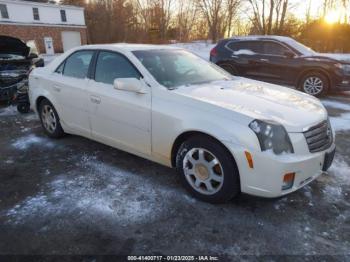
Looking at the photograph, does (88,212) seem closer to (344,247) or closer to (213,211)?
(213,211)

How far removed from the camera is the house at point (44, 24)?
96.5ft

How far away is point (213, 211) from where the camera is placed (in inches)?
116

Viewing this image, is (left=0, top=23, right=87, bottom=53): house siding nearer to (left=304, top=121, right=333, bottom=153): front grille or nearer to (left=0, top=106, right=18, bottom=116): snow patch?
(left=0, top=106, right=18, bottom=116): snow patch

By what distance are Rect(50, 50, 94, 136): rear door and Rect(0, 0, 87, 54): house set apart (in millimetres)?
29900

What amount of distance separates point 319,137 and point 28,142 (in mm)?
4443

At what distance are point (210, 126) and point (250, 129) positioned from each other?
1.27 ft

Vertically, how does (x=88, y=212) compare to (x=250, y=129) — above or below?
below

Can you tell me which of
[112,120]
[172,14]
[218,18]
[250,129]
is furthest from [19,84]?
[172,14]

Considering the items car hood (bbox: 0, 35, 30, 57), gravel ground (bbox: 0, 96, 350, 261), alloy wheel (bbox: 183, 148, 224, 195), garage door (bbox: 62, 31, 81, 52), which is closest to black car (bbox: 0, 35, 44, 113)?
car hood (bbox: 0, 35, 30, 57)

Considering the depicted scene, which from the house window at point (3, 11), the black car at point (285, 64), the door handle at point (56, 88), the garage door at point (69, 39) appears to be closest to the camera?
the door handle at point (56, 88)

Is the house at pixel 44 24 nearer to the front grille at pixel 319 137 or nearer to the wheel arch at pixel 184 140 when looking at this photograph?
the wheel arch at pixel 184 140

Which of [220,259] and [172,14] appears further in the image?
[172,14]

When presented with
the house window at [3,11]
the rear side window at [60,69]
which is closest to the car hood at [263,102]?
the rear side window at [60,69]

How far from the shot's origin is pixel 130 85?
326 cm
